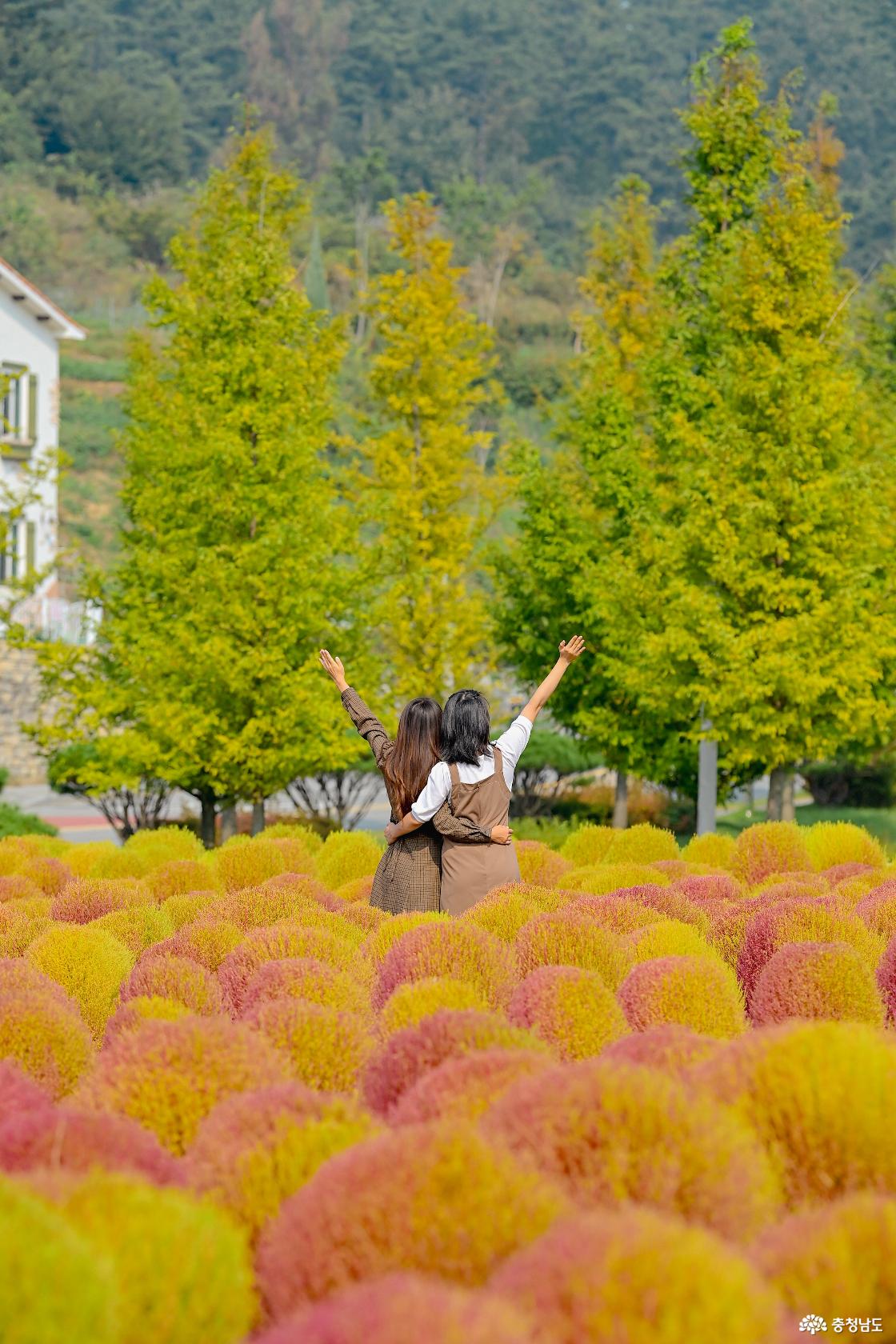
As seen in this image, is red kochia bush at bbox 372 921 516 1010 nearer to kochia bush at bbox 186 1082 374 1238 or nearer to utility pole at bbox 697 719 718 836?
kochia bush at bbox 186 1082 374 1238

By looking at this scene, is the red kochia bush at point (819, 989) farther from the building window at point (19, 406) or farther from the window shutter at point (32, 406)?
the window shutter at point (32, 406)

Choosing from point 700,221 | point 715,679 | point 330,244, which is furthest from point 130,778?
point 330,244

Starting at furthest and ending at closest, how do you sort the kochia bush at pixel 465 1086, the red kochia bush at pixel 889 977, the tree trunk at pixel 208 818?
the tree trunk at pixel 208 818 → the red kochia bush at pixel 889 977 → the kochia bush at pixel 465 1086

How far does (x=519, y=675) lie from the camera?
21.3 metres

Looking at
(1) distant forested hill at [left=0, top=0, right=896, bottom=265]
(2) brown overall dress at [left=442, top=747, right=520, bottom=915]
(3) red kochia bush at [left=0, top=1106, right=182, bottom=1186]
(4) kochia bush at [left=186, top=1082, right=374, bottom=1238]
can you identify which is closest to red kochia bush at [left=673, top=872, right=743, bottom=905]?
(2) brown overall dress at [left=442, top=747, right=520, bottom=915]

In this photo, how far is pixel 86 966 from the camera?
503 centimetres

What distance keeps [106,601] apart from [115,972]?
13.6 m

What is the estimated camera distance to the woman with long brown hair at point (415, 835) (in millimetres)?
6953

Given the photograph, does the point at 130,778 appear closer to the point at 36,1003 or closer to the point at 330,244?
the point at 36,1003

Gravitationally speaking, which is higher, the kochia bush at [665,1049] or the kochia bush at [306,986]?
the kochia bush at [665,1049]

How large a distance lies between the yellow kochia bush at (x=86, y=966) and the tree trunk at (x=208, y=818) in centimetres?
1389

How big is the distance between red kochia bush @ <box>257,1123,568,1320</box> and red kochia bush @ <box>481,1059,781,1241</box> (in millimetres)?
154

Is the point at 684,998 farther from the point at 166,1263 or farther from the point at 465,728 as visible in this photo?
the point at 465,728

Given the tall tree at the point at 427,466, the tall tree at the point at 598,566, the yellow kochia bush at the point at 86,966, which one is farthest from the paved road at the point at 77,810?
the yellow kochia bush at the point at 86,966
